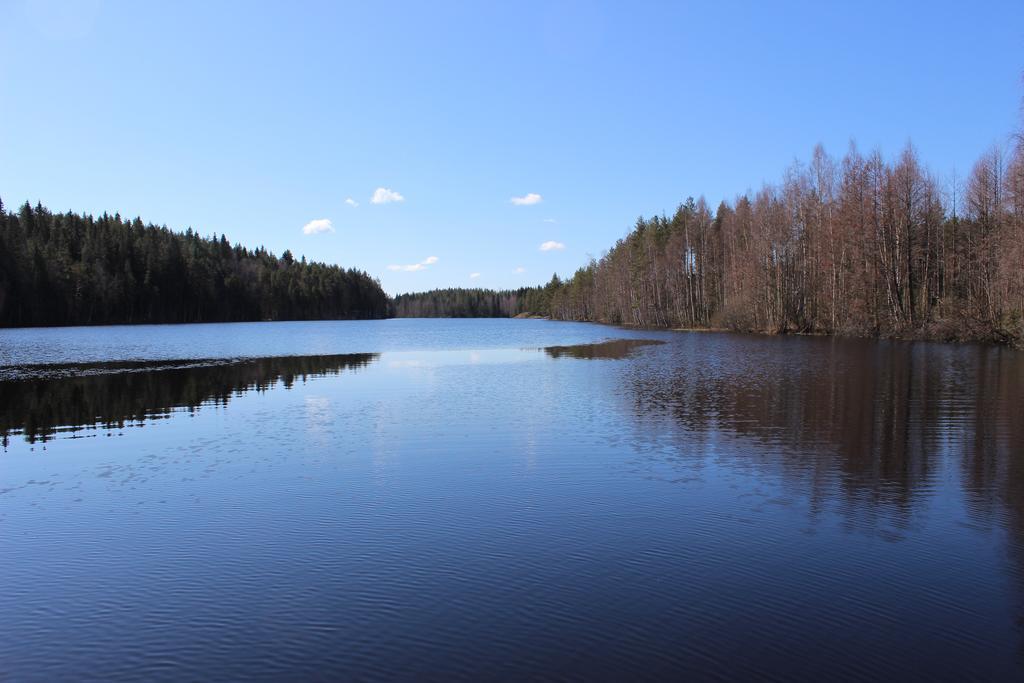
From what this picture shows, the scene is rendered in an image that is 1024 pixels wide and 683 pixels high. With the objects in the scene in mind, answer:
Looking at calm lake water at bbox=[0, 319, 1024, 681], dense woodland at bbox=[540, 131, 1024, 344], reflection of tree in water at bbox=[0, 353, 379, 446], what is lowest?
calm lake water at bbox=[0, 319, 1024, 681]

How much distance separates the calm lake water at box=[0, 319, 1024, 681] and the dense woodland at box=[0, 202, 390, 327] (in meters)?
102

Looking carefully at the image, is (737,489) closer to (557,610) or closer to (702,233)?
(557,610)

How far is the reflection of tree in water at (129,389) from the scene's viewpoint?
20497 millimetres

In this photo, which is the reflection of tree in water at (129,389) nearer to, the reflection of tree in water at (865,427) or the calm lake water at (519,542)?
the calm lake water at (519,542)

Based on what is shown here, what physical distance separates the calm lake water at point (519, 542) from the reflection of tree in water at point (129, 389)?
1.51 feet

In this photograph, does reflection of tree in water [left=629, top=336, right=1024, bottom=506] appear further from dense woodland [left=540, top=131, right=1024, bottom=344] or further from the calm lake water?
dense woodland [left=540, top=131, right=1024, bottom=344]

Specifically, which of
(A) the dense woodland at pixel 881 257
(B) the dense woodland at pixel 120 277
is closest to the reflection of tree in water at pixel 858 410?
(A) the dense woodland at pixel 881 257

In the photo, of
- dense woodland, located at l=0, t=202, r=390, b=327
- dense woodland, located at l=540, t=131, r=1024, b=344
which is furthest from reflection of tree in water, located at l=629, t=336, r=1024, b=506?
dense woodland, located at l=0, t=202, r=390, b=327

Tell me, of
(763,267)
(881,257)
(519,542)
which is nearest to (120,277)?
(763,267)

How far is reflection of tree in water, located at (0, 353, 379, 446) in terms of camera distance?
20.5 metres

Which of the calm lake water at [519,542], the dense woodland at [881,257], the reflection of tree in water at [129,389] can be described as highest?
the dense woodland at [881,257]

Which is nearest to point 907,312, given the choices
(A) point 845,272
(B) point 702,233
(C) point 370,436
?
(A) point 845,272

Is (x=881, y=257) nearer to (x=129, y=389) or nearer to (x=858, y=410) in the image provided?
(x=858, y=410)

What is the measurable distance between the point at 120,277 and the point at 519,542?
128m
